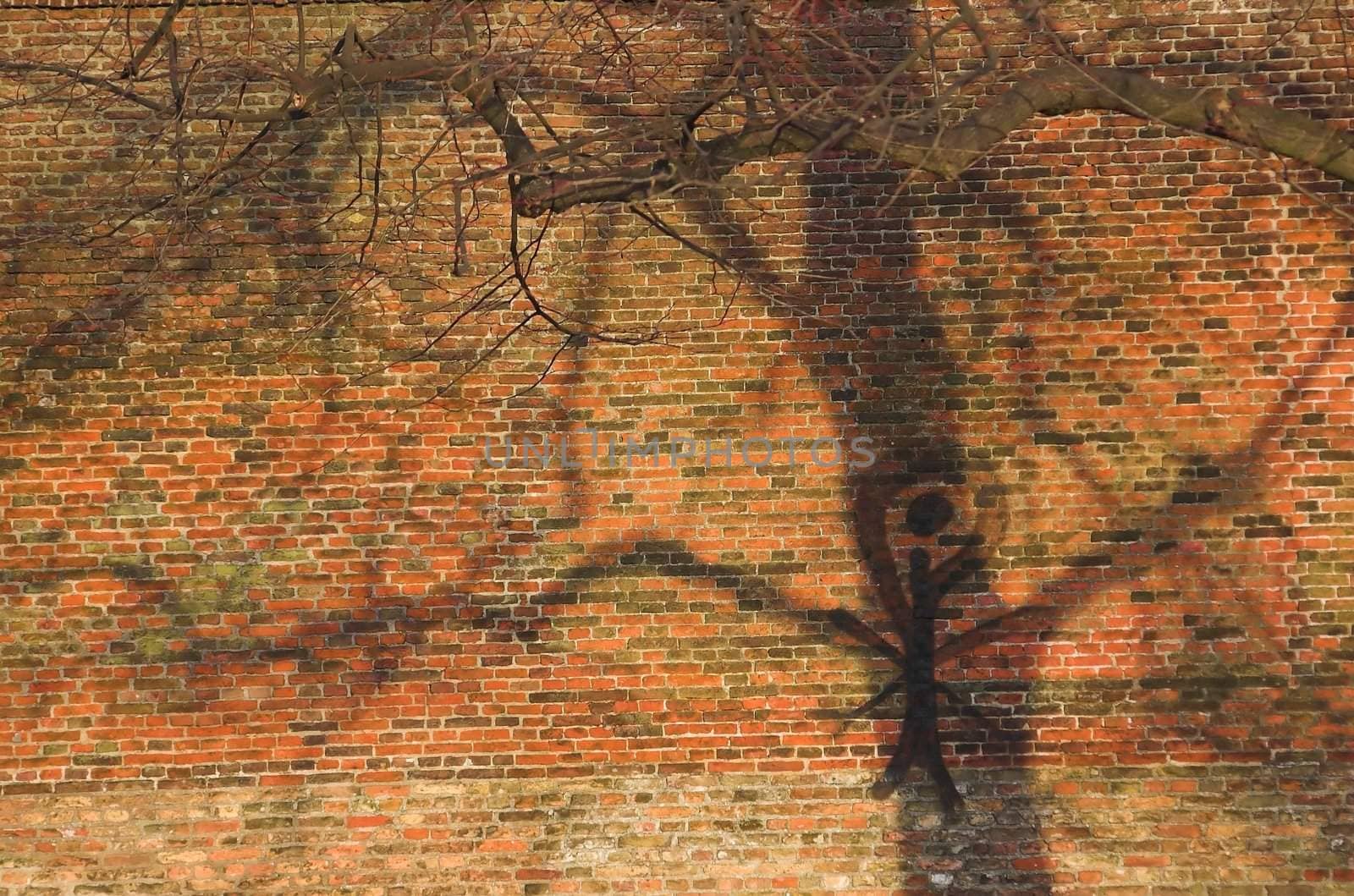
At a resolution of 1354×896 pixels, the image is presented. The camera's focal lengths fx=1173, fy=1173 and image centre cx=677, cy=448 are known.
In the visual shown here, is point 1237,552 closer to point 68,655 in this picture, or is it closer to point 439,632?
point 439,632

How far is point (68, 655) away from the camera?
593 cm

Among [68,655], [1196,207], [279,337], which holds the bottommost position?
[68,655]

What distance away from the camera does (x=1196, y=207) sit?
599 centimetres

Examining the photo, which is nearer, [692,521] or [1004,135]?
[1004,135]

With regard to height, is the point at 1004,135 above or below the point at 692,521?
above

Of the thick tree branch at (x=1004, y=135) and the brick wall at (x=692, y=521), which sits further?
the brick wall at (x=692, y=521)

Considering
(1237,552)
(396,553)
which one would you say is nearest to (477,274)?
(396,553)

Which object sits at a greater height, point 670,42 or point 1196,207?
point 670,42

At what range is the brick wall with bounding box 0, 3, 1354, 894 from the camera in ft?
19.2

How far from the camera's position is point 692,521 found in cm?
600

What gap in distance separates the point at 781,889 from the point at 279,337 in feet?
12.4

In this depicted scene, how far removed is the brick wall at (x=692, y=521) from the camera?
587 centimetres

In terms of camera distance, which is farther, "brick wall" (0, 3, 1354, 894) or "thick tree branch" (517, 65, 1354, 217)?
"brick wall" (0, 3, 1354, 894)

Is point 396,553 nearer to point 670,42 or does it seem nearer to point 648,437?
point 648,437
